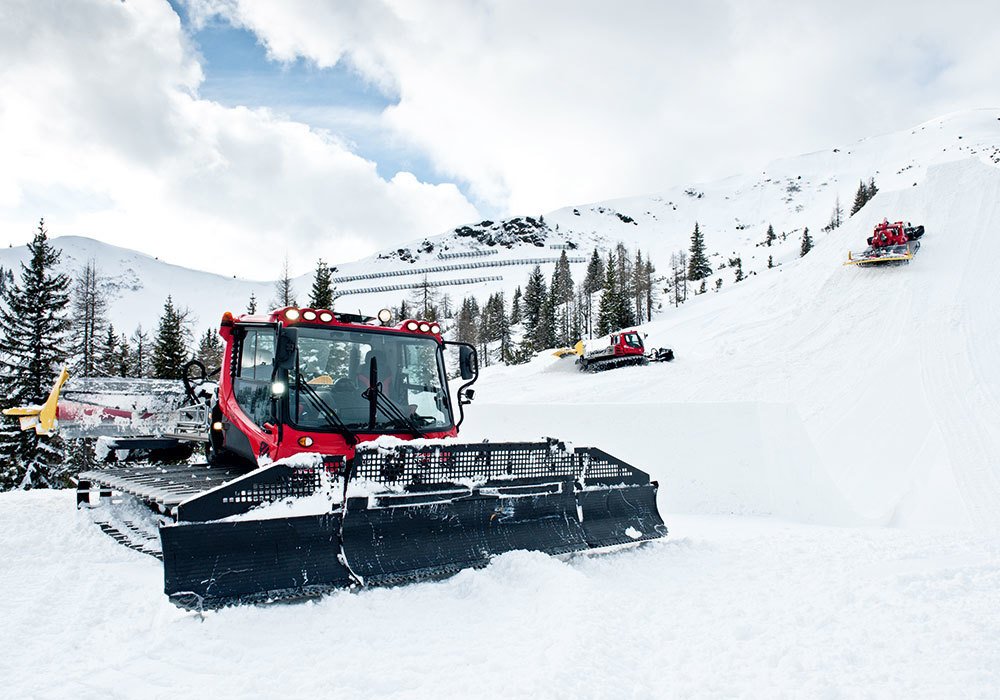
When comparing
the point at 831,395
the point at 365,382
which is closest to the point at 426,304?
the point at 831,395

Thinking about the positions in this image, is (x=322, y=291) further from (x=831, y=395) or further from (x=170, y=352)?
(x=831, y=395)

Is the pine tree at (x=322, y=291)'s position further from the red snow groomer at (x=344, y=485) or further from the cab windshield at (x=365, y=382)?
the cab windshield at (x=365, y=382)

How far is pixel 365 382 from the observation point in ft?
17.8

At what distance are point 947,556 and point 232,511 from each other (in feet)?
18.4

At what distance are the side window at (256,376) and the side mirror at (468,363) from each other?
68.1 inches

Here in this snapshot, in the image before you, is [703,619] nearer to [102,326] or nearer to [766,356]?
[766,356]

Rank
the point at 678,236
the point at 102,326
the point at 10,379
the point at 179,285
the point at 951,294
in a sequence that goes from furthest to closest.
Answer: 1. the point at 678,236
2. the point at 179,285
3. the point at 102,326
4. the point at 951,294
5. the point at 10,379

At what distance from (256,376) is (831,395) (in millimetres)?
13021

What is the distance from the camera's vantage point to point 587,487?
543 centimetres

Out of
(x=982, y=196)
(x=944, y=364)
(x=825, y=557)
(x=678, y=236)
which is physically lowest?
(x=825, y=557)

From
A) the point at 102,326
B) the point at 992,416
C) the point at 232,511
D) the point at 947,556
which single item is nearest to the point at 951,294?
the point at 992,416

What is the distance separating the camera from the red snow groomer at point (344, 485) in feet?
12.5

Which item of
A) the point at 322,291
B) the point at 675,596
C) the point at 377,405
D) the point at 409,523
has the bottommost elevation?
the point at 675,596

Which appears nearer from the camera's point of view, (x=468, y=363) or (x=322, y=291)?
(x=468, y=363)
